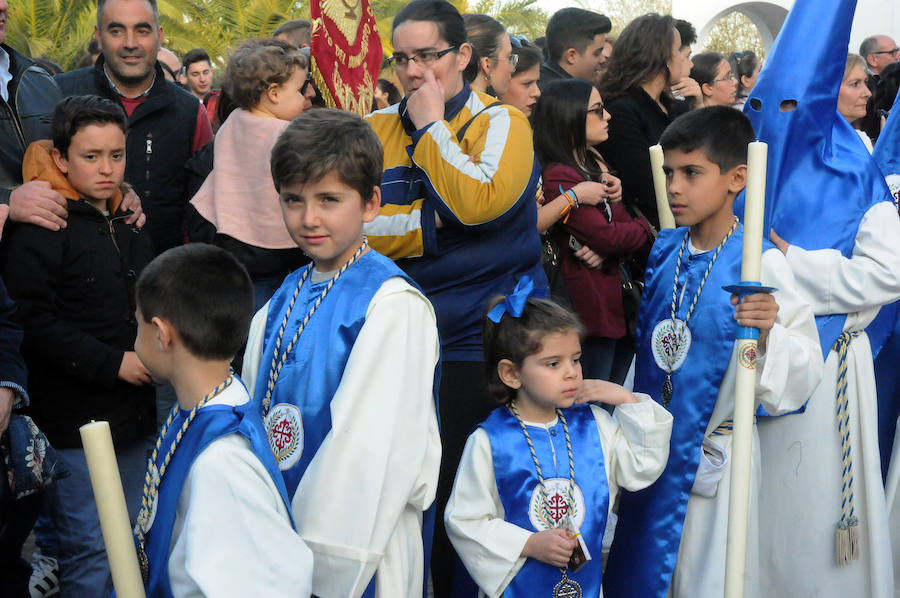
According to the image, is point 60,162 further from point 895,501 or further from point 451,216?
point 895,501

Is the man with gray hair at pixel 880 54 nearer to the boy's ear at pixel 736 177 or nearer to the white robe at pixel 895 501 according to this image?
the white robe at pixel 895 501

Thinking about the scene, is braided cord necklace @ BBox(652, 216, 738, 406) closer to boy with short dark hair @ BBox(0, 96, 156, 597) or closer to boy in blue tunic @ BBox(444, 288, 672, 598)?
boy in blue tunic @ BBox(444, 288, 672, 598)

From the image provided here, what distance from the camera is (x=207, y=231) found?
457 centimetres

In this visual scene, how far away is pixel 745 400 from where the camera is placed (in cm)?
267

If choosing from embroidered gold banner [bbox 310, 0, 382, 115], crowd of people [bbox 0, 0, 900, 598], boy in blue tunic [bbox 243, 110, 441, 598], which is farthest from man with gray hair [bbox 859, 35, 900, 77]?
boy in blue tunic [bbox 243, 110, 441, 598]

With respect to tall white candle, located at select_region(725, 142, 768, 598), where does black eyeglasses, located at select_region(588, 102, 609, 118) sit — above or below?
above

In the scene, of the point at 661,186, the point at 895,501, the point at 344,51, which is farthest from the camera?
the point at 895,501

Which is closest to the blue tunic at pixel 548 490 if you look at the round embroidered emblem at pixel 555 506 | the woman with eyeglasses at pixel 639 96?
the round embroidered emblem at pixel 555 506

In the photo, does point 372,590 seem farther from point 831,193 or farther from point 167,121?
point 167,121

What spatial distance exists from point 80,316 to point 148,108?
1.30m

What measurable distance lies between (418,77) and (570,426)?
4.19ft

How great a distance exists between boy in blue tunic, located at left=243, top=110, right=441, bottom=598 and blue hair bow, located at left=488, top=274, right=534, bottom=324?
36cm

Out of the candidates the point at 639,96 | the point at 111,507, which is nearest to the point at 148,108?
the point at 639,96

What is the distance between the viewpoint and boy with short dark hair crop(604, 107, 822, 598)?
11.1 feet
